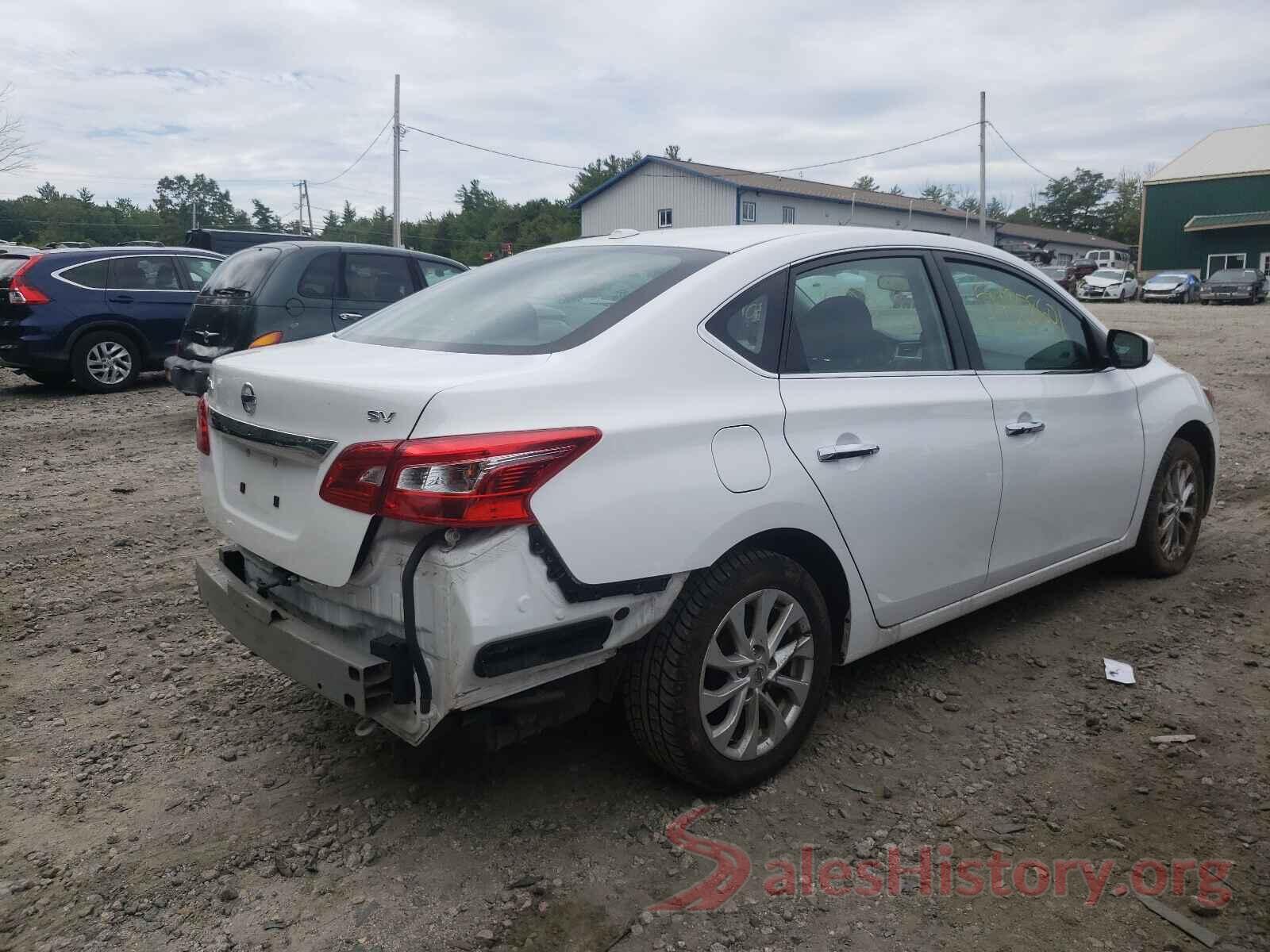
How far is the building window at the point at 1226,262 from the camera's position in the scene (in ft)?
152

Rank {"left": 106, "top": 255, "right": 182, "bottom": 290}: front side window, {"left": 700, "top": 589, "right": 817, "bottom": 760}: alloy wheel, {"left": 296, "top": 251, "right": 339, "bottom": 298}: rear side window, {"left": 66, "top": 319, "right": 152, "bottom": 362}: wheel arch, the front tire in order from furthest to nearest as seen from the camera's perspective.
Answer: {"left": 106, "top": 255, "right": 182, "bottom": 290}: front side window
{"left": 66, "top": 319, "right": 152, "bottom": 362}: wheel arch
{"left": 296, "top": 251, "right": 339, "bottom": 298}: rear side window
{"left": 700, "top": 589, "right": 817, "bottom": 760}: alloy wheel
the front tire

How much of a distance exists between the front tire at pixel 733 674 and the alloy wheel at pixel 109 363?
33.9ft

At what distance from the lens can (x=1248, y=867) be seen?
8.64 feet

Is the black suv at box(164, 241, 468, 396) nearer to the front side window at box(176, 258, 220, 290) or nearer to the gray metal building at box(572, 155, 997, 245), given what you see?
the front side window at box(176, 258, 220, 290)

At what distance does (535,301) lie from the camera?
3.11m

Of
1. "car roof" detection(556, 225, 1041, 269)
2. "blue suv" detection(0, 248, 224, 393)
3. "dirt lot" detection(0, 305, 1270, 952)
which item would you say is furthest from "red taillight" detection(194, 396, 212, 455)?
"blue suv" detection(0, 248, 224, 393)

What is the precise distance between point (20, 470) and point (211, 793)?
5.63m

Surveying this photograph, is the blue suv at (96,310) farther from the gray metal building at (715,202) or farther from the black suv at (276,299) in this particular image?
the gray metal building at (715,202)

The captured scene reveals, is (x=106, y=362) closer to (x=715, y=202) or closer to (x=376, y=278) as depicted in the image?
(x=376, y=278)

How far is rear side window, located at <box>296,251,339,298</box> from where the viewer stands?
868cm

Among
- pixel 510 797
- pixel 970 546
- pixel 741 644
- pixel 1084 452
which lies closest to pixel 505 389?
pixel 741 644

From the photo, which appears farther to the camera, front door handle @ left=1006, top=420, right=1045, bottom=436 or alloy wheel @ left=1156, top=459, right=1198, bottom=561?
alloy wheel @ left=1156, top=459, right=1198, bottom=561

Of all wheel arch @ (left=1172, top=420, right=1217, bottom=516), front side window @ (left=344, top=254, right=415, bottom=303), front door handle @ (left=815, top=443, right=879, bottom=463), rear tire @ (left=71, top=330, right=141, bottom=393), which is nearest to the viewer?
front door handle @ (left=815, top=443, right=879, bottom=463)

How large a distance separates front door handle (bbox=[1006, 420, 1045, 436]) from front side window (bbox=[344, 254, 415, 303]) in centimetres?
662
